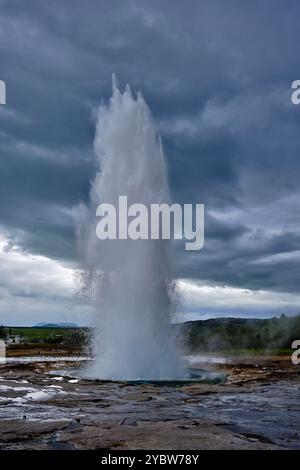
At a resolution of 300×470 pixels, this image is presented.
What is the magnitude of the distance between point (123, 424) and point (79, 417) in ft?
6.78

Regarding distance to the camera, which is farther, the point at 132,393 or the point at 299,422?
the point at 132,393

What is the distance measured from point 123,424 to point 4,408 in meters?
5.68

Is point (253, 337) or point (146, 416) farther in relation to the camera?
point (253, 337)

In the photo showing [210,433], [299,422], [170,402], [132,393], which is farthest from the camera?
[132,393]

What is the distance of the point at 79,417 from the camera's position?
49.9ft

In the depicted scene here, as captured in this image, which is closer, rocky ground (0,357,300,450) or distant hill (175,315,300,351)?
rocky ground (0,357,300,450)

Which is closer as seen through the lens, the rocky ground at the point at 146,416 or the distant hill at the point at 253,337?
the rocky ground at the point at 146,416

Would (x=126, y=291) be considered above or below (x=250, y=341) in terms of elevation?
above

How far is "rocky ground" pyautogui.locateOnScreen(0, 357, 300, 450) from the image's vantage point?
37.4 feet

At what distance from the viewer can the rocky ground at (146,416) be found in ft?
37.4

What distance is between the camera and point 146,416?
1556cm

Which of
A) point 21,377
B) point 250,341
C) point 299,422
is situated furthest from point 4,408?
point 250,341
